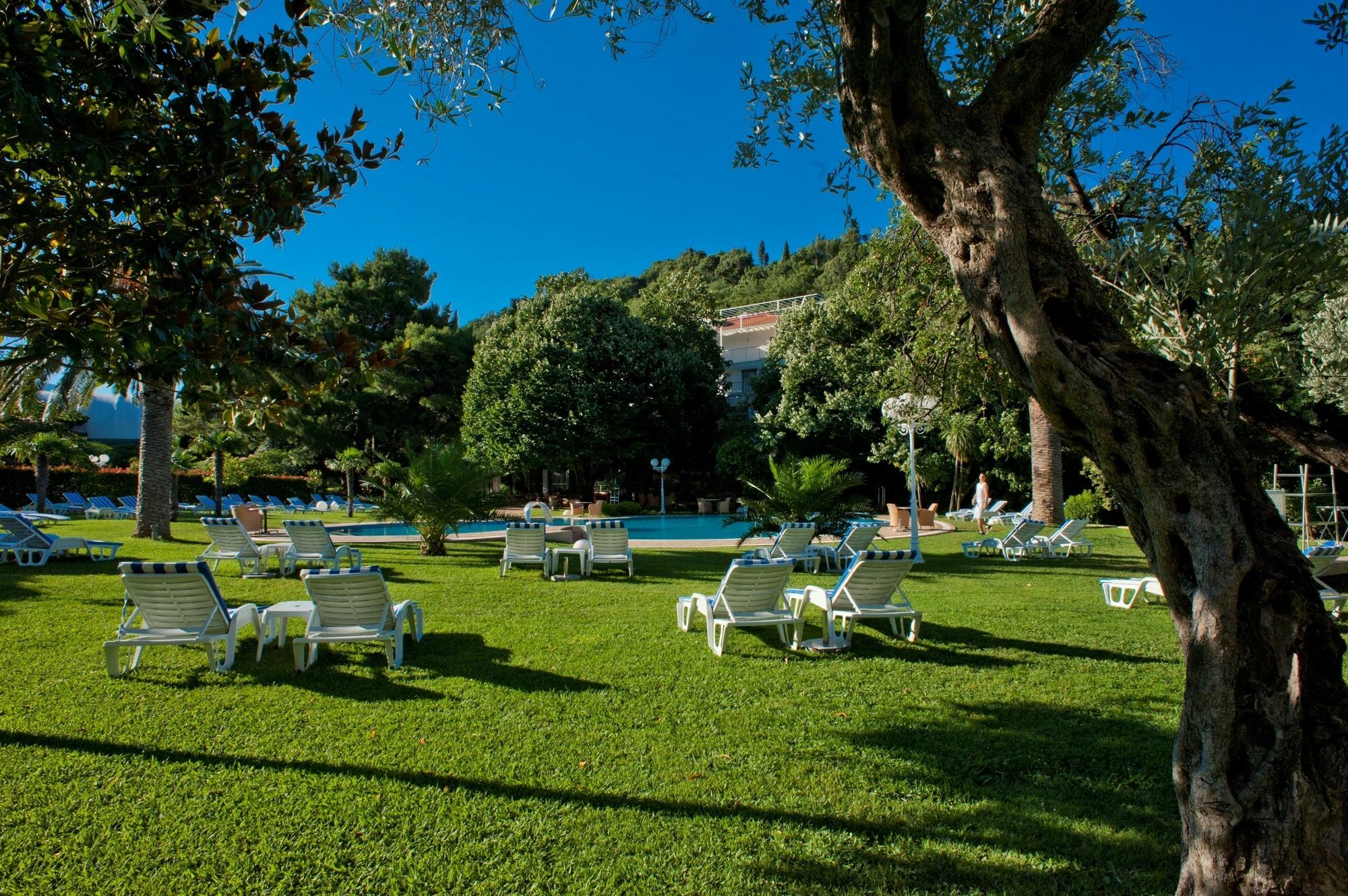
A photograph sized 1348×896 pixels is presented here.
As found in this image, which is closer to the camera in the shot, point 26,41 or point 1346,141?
point 26,41

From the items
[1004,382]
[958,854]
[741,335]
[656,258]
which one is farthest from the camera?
[656,258]

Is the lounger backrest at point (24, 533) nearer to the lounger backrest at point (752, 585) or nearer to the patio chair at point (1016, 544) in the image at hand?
the lounger backrest at point (752, 585)

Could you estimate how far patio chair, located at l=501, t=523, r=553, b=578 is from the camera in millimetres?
12031

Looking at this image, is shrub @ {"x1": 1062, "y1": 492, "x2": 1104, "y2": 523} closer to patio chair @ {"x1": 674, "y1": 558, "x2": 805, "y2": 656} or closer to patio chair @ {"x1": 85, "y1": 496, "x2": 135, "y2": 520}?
patio chair @ {"x1": 674, "y1": 558, "x2": 805, "y2": 656}

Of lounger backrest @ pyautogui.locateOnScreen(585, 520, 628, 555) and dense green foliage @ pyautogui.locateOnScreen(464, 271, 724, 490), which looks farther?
dense green foliage @ pyautogui.locateOnScreen(464, 271, 724, 490)

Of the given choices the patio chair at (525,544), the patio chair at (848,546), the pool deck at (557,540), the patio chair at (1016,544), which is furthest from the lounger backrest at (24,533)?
the patio chair at (1016,544)

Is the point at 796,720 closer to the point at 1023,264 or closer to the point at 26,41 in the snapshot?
the point at 1023,264

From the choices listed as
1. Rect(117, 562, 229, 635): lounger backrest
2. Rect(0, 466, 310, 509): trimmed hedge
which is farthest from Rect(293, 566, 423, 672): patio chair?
Rect(0, 466, 310, 509): trimmed hedge

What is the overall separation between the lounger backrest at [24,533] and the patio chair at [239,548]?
8.33ft

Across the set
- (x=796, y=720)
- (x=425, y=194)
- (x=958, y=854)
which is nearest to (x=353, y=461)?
(x=425, y=194)

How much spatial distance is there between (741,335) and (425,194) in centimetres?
3746

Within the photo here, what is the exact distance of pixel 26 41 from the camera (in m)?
3.33

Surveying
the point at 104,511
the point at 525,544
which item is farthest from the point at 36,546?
the point at 104,511

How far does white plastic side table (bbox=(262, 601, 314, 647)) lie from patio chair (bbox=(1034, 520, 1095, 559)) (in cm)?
1351
